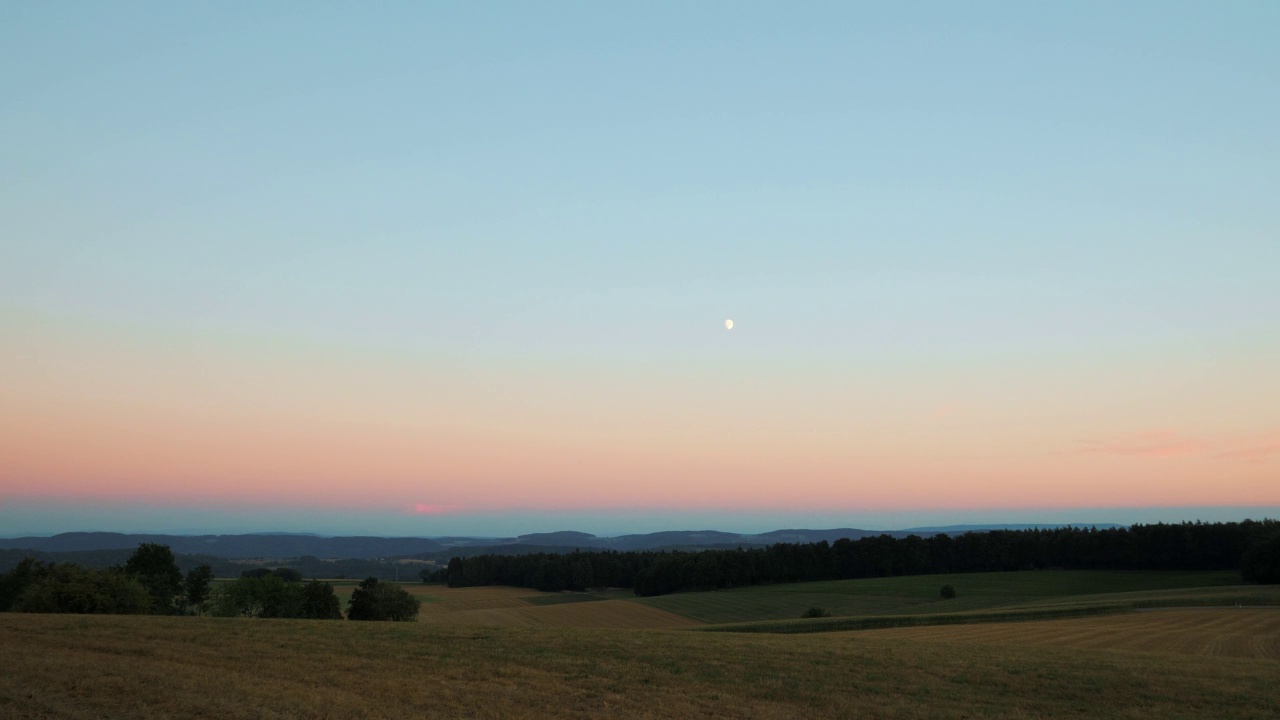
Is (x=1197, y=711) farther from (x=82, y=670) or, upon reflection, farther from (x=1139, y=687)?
(x=82, y=670)

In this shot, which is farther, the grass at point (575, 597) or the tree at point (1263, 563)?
the grass at point (575, 597)

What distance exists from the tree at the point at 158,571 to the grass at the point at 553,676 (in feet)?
95.1

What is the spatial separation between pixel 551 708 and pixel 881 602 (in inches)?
2774

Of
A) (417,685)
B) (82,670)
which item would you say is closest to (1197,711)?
(417,685)

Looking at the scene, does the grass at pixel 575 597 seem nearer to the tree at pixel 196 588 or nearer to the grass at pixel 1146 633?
the tree at pixel 196 588

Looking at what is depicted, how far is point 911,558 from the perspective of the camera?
116750mm

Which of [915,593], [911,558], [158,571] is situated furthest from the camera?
[911,558]

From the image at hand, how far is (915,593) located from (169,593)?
71363mm

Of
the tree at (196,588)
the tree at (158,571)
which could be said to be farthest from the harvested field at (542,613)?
the tree at (158,571)

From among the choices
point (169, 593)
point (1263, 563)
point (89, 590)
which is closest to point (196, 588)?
point (169, 593)

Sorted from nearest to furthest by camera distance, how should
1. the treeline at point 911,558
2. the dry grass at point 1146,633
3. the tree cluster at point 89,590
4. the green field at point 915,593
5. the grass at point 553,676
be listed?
Answer: 1. the grass at point 553,676
2. the dry grass at point 1146,633
3. the tree cluster at point 89,590
4. the green field at point 915,593
5. the treeline at point 911,558

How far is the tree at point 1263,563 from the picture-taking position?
78.1 m

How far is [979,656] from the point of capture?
28.7 m

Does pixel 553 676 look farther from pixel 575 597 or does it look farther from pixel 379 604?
pixel 575 597
